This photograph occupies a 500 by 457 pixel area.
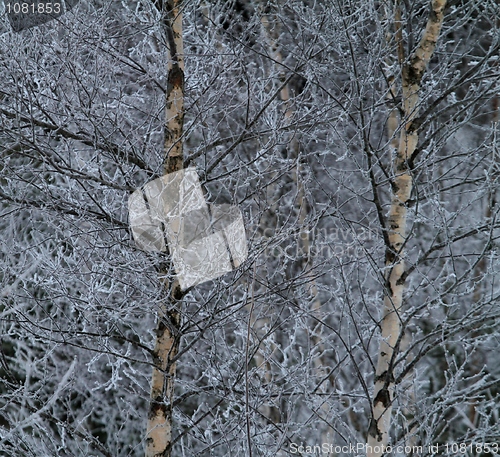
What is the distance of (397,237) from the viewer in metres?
3.63

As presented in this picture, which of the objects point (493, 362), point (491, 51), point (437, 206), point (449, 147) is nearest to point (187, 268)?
point (437, 206)

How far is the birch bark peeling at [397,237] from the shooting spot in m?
3.48

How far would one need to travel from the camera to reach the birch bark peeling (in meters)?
3.48

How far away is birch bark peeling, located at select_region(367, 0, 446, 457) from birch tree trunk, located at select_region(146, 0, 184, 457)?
1200mm

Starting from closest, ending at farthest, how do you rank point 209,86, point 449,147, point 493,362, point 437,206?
point 437,206 → point 209,86 → point 449,147 → point 493,362

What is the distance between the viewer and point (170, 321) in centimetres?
342

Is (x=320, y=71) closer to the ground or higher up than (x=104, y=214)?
higher up

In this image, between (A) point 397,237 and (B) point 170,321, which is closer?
(B) point 170,321

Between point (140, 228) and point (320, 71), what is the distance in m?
1.45

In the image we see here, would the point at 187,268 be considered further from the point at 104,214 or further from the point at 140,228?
the point at 104,214

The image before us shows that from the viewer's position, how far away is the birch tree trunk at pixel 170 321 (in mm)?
3479

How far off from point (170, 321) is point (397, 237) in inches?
57.0

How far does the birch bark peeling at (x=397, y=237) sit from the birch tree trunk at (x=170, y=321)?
120 centimetres

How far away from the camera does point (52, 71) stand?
11.7ft
